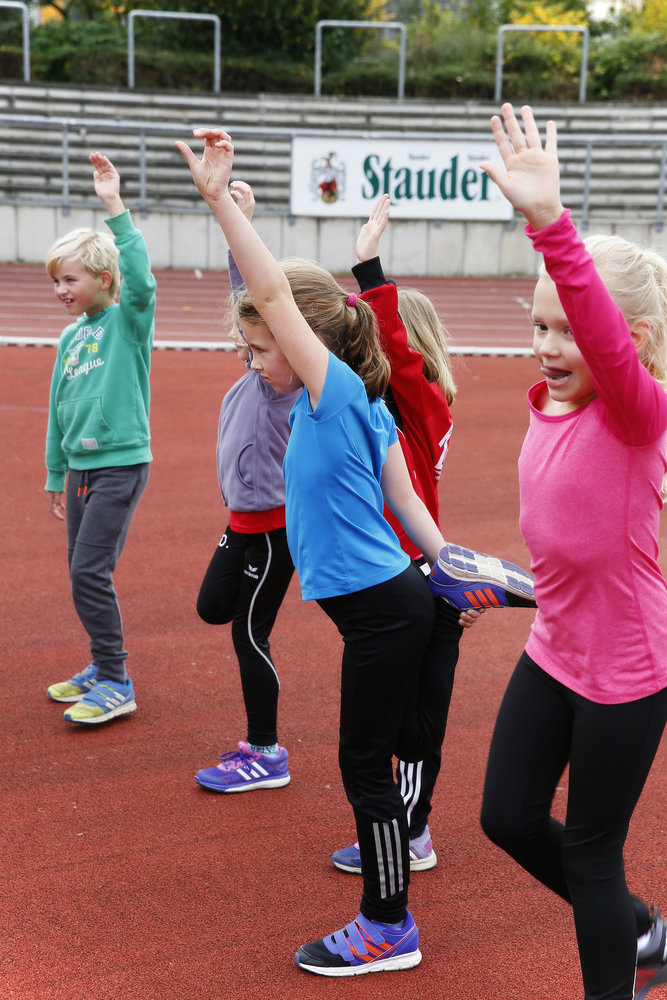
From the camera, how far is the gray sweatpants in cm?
408

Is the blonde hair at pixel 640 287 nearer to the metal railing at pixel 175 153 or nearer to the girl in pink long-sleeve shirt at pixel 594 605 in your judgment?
the girl in pink long-sleeve shirt at pixel 594 605

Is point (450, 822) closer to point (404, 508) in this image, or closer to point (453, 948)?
point (453, 948)

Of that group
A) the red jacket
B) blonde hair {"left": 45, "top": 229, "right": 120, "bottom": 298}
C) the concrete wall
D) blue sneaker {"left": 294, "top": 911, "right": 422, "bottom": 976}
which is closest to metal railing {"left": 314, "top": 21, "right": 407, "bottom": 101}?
the concrete wall

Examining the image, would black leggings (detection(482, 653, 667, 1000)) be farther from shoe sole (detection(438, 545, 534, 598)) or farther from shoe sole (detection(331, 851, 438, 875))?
shoe sole (detection(331, 851, 438, 875))

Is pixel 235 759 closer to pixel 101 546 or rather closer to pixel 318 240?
pixel 101 546

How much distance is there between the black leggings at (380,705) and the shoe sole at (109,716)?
1603 mm

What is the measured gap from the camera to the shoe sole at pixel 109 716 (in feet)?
13.2

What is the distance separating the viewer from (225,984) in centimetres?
266

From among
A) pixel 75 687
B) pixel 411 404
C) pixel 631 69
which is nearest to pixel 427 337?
pixel 411 404

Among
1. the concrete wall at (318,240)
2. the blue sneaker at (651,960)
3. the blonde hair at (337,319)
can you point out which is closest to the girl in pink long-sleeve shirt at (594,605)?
the blue sneaker at (651,960)

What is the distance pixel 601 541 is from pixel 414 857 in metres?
1.44

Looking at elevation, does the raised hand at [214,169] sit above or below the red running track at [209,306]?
above

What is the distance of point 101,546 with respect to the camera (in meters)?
4.09

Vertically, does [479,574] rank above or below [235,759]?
above
